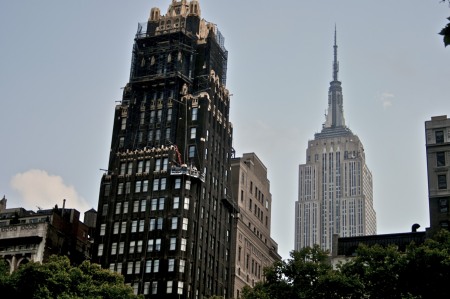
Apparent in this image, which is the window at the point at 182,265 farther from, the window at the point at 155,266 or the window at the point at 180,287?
the window at the point at 155,266

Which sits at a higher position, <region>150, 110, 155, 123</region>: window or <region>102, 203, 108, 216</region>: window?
<region>150, 110, 155, 123</region>: window

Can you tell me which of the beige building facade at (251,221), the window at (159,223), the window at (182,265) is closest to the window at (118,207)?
the window at (159,223)

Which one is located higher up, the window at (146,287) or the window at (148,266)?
the window at (148,266)

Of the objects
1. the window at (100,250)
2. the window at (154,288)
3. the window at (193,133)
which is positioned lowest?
the window at (154,288)

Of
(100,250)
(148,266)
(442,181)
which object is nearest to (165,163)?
(100,250)

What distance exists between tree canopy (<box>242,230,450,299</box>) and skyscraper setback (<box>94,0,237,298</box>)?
39781mm

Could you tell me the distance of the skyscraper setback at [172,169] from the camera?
5103 inches

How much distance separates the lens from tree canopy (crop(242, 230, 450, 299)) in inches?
3184

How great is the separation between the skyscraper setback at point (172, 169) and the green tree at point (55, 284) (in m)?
28.3

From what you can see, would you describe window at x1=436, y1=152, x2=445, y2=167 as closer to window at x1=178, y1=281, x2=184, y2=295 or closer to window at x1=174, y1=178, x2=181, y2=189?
window at x1=174, y1=178, x2=181, y2=189

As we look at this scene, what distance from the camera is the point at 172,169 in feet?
439

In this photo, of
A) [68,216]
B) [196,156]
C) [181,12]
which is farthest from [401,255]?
[181,12]

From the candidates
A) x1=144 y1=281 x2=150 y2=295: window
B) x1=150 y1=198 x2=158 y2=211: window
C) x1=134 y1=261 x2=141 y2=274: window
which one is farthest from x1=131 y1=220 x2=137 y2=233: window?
x1=144 y1=281 x2=150 y2=295: window

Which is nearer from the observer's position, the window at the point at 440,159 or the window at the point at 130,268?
the window at the point at 440,159
